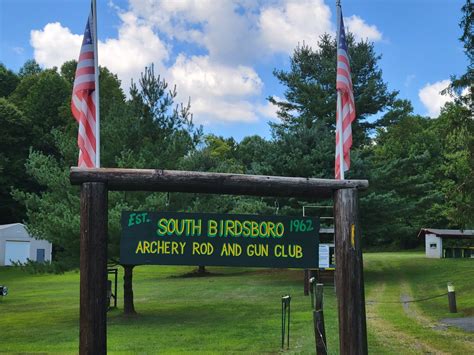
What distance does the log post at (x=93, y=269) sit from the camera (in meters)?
5.34

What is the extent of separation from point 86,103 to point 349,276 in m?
3.46

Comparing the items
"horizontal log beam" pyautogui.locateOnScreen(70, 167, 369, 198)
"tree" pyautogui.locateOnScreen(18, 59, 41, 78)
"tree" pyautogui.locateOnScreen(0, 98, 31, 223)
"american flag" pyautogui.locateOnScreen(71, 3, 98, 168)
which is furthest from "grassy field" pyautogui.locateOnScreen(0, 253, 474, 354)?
"tree" pyautogui.locateOnScreen(18, 59, 41, 78)

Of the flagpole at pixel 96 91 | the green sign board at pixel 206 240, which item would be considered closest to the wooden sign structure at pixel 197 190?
the green sign board at pixel 206 240

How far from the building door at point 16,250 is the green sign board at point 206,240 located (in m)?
41.7

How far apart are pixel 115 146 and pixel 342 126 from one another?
1229 cm

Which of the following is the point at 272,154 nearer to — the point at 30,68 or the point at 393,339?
the point at 393,339

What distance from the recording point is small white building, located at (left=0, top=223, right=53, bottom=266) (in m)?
43.7

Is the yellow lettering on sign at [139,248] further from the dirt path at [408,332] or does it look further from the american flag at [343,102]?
the dirt path at [408,332]

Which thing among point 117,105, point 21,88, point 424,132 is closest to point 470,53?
point 117,105

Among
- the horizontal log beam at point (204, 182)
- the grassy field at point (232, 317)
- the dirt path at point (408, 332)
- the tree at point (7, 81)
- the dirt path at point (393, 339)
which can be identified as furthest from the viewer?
the tree at point (7, 81)

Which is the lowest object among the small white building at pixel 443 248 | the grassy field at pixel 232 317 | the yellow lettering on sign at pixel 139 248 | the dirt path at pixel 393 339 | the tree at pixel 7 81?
the grassy field at pixel 232 317

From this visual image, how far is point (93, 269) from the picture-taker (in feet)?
17.7

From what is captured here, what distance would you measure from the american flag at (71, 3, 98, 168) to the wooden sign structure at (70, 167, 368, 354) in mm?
716

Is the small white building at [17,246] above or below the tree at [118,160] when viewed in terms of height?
below
